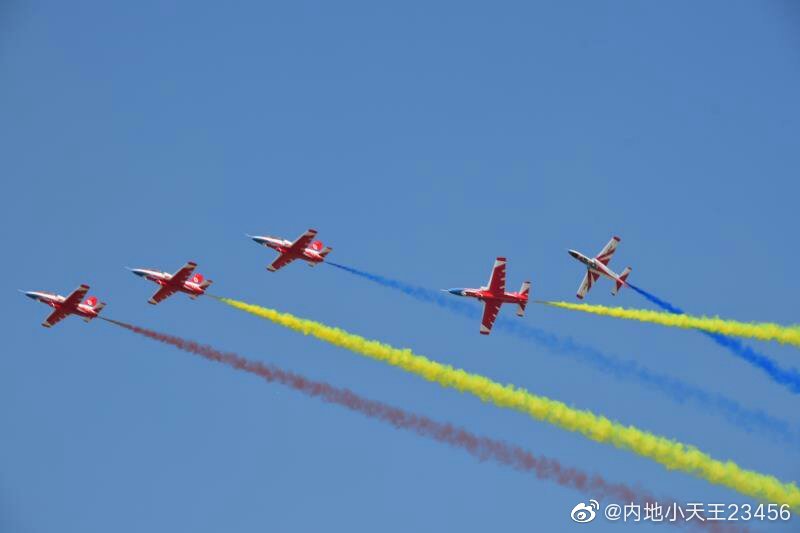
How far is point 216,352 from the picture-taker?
95.9 metres

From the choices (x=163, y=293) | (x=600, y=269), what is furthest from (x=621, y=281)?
(x=163, y=293)

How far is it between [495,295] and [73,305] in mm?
28081

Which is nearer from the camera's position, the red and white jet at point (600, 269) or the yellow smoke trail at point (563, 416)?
the yellow smoke trail at point (563, 416)

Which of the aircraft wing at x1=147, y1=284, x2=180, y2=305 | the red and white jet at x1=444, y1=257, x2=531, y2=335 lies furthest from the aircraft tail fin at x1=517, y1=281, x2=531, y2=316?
the aircraft wing at x1=147, y1=284, x2=180, y2=305

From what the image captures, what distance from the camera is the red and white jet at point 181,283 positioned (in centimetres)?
10150

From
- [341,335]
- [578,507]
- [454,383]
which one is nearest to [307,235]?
[341,335]

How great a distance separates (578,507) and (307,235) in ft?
91.7

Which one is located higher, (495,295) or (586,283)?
(586,283)

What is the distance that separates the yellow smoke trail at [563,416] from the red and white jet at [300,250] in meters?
6.90

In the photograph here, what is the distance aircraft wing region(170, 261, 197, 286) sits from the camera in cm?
10119

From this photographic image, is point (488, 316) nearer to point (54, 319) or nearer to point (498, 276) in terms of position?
point (498, 276)

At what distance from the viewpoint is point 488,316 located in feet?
320

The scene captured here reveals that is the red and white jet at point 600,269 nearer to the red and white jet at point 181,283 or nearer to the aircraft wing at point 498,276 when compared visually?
the aircraft wing at point 498,276

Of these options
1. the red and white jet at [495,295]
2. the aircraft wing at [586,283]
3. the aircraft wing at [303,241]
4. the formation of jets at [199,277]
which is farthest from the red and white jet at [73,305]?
the aircraft wing at [586,283]
